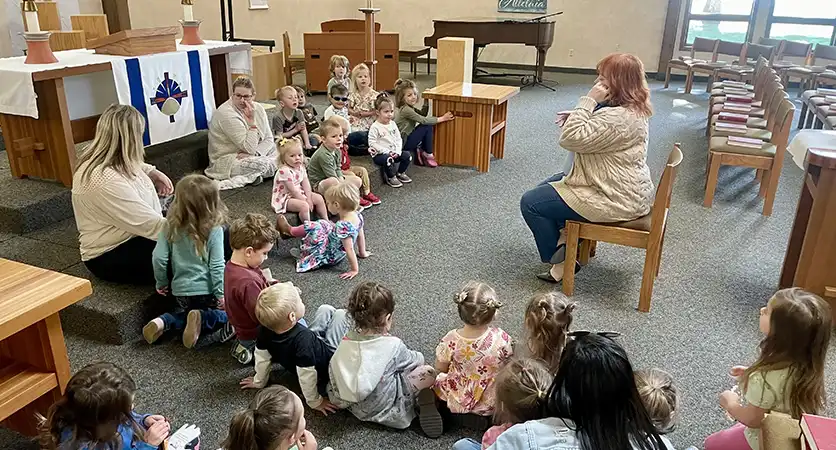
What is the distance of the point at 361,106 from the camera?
4906 mm

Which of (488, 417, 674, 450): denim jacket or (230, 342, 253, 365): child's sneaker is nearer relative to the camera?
(488, 417, 674, 450): denim jacket

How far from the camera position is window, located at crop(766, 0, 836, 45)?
28.4 feet

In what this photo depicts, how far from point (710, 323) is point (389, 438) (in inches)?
62.0

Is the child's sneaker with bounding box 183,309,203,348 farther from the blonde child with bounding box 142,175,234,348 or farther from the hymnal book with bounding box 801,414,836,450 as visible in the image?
the hymnal book with bounding box 801,414,836,450

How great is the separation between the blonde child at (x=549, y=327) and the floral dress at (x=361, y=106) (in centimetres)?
312

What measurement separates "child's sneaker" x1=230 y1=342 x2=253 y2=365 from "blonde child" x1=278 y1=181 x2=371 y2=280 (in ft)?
2.64

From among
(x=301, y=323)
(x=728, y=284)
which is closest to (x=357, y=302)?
(x=301, y=323)

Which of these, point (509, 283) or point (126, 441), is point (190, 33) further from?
point (126, 441)

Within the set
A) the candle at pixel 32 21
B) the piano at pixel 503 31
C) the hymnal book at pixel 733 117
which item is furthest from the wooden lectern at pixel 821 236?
the piano at pixel 503 31

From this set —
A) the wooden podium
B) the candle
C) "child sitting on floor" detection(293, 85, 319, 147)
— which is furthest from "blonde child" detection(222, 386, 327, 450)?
the wooden podium

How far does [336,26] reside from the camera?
873 centimetres

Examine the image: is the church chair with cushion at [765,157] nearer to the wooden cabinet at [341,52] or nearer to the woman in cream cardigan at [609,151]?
the woman in cream cardigan at [609,151]

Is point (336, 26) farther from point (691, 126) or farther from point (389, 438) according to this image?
point (389, 438)

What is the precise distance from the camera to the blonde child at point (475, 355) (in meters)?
2.07
